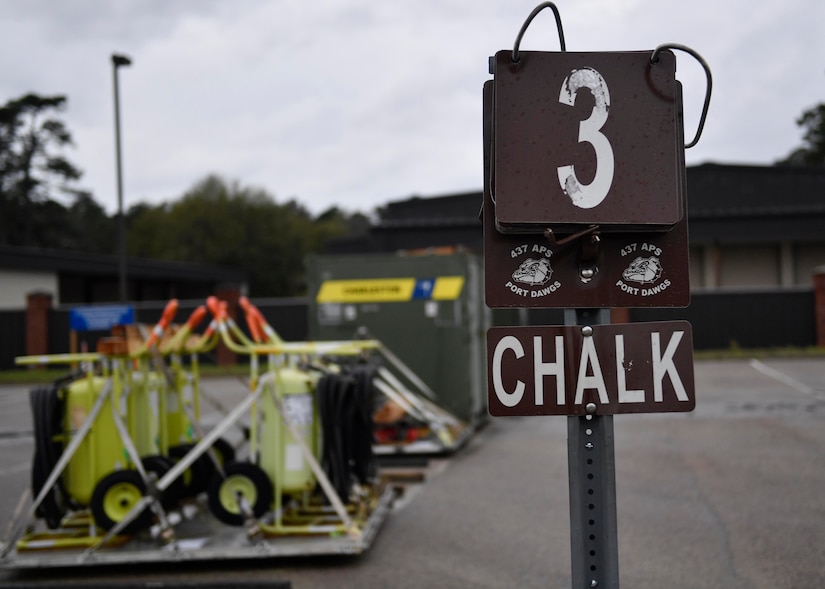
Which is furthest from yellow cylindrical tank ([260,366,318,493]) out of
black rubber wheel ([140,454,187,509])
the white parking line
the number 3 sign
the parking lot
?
the white parking line

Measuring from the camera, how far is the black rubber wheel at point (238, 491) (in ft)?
22.5

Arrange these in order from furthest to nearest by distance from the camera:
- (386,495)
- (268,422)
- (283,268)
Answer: (283,268)
(386,495)
(268,422)

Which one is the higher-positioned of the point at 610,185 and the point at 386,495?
the point at 610,185

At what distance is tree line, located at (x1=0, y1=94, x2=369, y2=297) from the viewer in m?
55.4

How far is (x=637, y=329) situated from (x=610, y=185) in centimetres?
44

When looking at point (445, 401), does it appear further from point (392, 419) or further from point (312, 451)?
point (312, 451)

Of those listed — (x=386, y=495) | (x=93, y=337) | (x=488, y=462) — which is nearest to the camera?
(x=386, y=495)

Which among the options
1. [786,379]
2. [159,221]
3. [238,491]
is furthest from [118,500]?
[159,221]

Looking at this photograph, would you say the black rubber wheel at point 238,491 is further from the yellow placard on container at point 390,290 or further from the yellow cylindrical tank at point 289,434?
the yellow placard on container at point 390,290

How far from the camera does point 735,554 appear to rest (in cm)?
649

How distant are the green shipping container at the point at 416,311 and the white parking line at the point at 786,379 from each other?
6.85m

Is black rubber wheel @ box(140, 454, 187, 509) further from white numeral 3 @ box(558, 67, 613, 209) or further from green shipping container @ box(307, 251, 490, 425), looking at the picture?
green shipping container @ box(307, 251, 490, 425)

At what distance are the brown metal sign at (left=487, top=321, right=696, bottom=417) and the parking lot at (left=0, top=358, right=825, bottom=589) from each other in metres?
3.49

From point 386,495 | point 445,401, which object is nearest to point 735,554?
point 386,495
